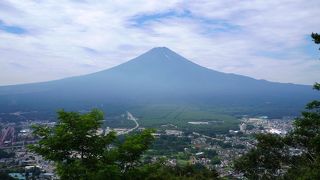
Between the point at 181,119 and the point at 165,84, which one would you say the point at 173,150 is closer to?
the point at 181,119

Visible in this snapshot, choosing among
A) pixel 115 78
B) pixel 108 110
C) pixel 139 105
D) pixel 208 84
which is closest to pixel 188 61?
pixel 208 84

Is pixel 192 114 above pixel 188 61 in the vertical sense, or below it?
below

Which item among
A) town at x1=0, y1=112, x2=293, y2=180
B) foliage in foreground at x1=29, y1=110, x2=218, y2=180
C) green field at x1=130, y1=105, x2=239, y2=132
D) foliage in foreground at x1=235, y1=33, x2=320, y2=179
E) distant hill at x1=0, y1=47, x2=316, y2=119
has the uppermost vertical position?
distant hill at x1=0, y1=47, x2=316, y2=119

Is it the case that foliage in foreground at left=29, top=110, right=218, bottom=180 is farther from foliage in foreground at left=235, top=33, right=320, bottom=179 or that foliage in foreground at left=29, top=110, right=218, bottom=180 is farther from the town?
the town

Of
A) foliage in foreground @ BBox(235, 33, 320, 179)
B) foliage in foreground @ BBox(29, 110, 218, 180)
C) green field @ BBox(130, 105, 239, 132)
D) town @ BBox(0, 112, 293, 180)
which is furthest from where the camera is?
green field @ BBox(130, 105, 239, 132)

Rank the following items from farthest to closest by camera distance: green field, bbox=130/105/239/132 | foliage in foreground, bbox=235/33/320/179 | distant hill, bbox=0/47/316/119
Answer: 1. distant hill, bbox=0/47/316/119
2. green field, bbox=130/105/239/132
3. foliage in foreground, bbox=235/33/320/179

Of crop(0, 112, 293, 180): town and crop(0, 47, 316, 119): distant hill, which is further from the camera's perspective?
crop(0, 47, 316, 119): distant hill

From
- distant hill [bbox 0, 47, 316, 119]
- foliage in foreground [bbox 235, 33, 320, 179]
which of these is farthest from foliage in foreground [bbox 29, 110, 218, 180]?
distant hill [bbox 0, 47, 316, 119]

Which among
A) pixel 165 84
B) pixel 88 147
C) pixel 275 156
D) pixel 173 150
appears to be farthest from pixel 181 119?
pixel 165 84

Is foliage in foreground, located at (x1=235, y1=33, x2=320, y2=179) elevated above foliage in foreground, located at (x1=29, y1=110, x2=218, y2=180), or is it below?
below

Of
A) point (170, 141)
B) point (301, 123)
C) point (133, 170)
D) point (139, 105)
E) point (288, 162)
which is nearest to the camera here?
point (133, 170)

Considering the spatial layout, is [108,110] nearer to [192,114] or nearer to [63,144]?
[192,114]
